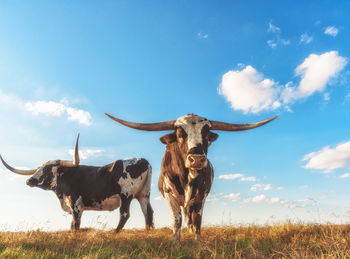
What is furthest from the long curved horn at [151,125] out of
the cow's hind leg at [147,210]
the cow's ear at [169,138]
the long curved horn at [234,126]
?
the cow's hind leg at [147,210]

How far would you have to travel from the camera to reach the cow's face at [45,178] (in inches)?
368

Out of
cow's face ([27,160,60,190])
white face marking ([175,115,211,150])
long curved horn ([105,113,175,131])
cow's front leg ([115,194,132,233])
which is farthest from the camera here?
cow's face ([27,160,60,190])

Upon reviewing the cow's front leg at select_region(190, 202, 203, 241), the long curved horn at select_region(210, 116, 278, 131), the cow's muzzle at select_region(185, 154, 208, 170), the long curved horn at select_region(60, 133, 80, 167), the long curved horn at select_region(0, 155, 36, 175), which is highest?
the long curved horn at select_region(210, 116, 278, 131)

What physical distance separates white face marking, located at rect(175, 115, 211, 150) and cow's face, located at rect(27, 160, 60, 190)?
565cm

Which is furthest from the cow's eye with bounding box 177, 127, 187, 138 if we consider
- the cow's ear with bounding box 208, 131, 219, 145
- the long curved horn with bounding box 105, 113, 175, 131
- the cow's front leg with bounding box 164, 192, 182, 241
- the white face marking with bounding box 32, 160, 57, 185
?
the white face marking with bounding box 32, 160, 57, 185

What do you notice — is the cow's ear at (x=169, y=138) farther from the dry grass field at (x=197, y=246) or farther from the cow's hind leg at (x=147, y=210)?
the cow's hind leg at (x=147, y=210)

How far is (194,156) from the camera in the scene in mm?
4902

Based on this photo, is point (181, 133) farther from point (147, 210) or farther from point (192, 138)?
point (147, 210)

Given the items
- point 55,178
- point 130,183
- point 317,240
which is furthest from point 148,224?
point 317,240

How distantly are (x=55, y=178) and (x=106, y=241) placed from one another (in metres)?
4.58

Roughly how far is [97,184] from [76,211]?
0.99 m

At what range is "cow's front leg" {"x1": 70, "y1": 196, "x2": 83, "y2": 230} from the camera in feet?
28.0

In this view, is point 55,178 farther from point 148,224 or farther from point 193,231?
point 193,231

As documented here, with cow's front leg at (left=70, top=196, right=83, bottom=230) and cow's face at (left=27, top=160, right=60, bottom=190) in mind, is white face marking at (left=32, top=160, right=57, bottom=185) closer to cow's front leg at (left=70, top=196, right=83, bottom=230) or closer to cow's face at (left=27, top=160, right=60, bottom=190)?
cow's face at (left=27, top=160, right=60, bottom=190)
